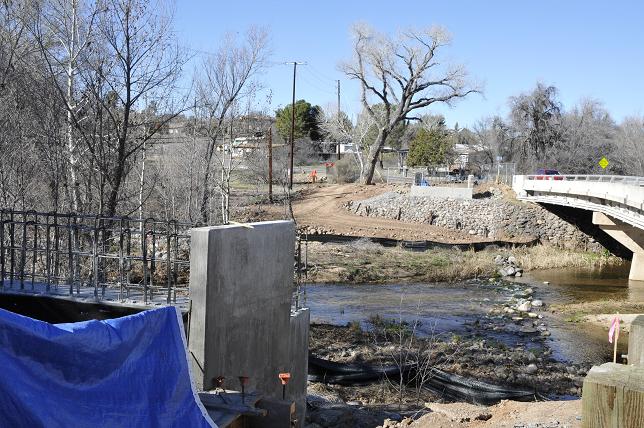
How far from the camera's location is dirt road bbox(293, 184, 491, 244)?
132 feet

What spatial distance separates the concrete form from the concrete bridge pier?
25711 mm

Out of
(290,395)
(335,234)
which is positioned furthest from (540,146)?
(290,395)

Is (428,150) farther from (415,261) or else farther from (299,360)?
(299,360)

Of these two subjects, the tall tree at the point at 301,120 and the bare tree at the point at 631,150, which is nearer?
the bare tree at the point at 631,150

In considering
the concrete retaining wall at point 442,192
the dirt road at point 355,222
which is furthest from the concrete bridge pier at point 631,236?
the concrete retaining wall at point 442,192

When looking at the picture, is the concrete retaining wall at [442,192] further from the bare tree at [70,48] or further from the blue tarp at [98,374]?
the blue tarp at [98,374]

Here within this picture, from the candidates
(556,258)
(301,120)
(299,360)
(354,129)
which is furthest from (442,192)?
(299,360)

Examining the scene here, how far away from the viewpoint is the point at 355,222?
4241cm

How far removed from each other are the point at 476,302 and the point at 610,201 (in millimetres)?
10391

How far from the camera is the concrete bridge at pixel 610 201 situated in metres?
26.2

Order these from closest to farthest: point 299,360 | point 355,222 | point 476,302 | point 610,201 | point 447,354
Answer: point 299,360, point 447,354, point 476,302, point 610,201, point 355,222

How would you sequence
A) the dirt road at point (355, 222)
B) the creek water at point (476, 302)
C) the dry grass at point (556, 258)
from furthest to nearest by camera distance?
1. the dirt road at point (355, 222)
2. the dry grass at point (556, 258)
3. the creek water at point (476, 302)

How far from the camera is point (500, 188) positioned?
47.0 metres

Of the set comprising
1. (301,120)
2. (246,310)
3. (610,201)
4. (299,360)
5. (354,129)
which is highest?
(301,120)
